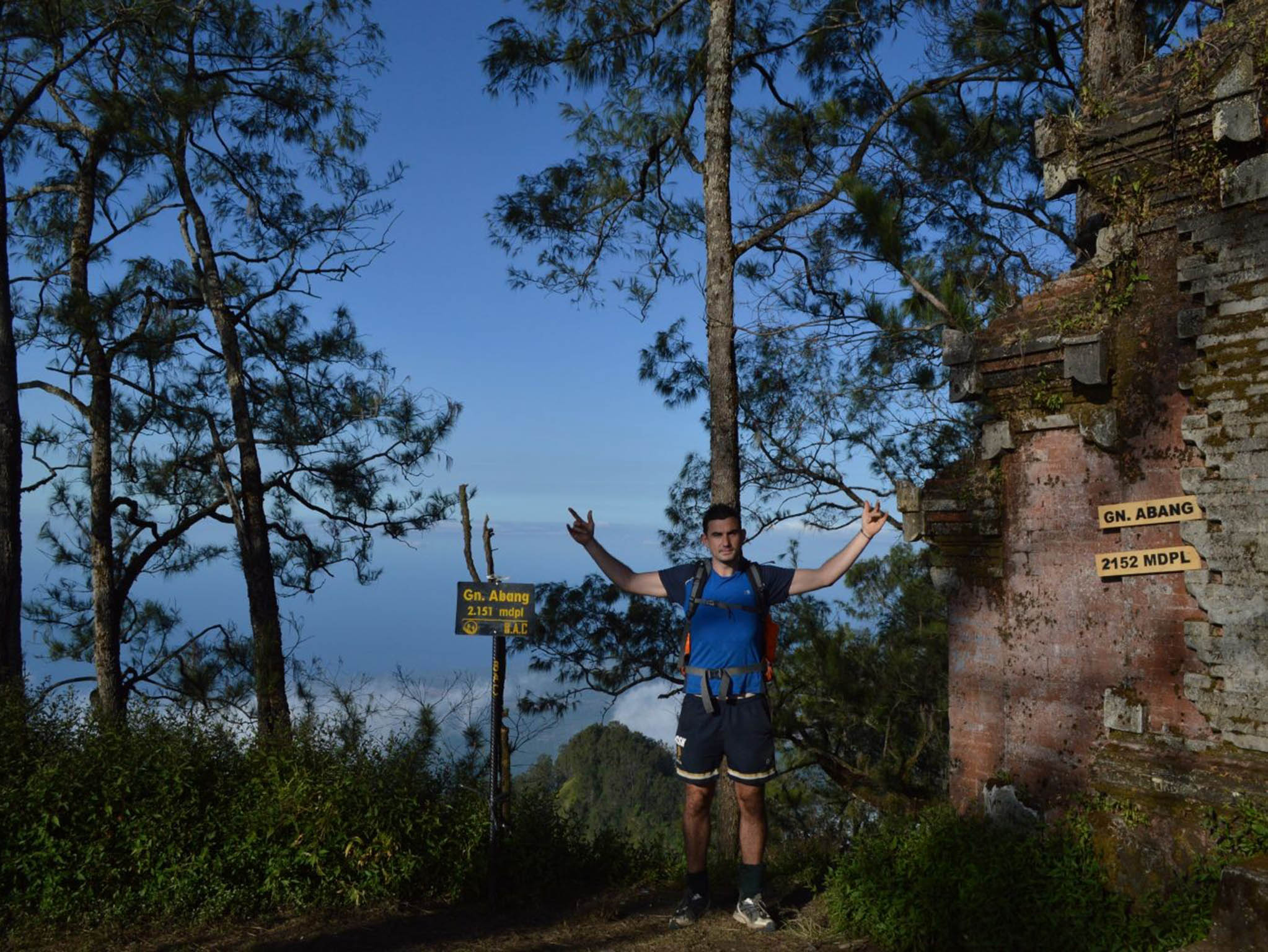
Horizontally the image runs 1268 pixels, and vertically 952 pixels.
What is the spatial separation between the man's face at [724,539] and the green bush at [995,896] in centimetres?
209

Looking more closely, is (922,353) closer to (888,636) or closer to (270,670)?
(888,636)

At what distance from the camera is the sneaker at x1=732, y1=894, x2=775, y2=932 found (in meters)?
5.40

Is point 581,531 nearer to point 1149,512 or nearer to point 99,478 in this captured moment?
point 1149,512

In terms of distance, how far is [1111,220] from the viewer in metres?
6.08

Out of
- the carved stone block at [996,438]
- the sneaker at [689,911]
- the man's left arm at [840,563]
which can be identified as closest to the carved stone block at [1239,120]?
the carved stone block at [996,438]

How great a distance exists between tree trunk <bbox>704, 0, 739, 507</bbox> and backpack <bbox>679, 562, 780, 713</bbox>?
4565mm

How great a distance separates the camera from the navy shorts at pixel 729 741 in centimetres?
513

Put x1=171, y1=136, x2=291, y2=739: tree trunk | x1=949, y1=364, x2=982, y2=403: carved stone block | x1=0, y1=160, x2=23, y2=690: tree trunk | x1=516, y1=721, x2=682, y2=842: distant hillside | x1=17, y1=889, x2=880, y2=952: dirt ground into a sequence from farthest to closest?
x1=516, y1=721, x2=682, y2=842: distant hillside
x1=171, y1=136, x2=291, y2=739: tree trunk
x1=0, y1=160, x2=23, y2=690: tree trunk
x1=949, y1=364, x2=982, y2=403: carved stone block
x1=17, y1=889, x2=880, y2=952: dirt ground

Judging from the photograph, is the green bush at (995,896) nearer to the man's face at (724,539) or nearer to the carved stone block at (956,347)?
the man's face at (724,539)

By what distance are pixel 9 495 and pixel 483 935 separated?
561 centimetres

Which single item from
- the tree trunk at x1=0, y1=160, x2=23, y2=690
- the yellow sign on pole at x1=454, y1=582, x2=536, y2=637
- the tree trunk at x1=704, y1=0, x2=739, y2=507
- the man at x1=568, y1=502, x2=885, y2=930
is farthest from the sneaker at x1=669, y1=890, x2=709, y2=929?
the tree trunk at x1=0, y1=160, x2=23, y2=690

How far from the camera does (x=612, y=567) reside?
5.39 metres

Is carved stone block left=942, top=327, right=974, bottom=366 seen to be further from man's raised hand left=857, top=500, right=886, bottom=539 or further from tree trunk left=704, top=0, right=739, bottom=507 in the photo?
tree trunk left=704, top=0, right=739, bottom=507

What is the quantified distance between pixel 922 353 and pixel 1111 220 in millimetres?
3681
